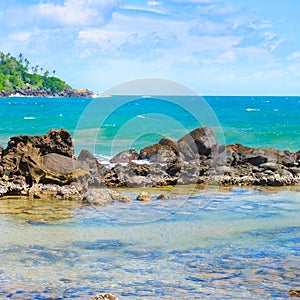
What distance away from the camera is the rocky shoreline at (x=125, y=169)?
741 inches

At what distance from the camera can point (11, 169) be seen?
19734mm

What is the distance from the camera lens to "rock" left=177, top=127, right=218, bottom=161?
25.2 m

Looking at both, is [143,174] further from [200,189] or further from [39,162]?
[39,162]

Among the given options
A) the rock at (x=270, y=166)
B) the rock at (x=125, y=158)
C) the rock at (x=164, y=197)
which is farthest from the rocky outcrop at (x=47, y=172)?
the rock at (x=270, y=166)

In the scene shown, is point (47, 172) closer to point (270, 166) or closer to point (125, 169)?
point (125, 169)

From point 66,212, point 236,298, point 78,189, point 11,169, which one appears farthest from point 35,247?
point 11,169

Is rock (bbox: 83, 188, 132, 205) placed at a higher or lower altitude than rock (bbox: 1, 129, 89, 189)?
lower

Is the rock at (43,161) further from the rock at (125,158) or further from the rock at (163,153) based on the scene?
the rock at (125,158)

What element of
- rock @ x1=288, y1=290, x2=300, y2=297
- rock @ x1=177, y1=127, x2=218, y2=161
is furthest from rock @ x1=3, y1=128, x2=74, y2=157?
rock @ x1=288, y1=290, x2=300, y2=297

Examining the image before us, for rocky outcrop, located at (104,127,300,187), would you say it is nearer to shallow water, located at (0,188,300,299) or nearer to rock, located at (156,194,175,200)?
rock, located at (156,194,175,200)

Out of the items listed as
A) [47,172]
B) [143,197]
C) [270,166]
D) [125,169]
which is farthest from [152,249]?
[270,166]

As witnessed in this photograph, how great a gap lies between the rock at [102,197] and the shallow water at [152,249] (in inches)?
17.6

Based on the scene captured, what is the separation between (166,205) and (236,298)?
308 inches

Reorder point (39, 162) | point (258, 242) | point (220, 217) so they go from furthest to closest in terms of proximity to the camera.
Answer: point (39, 162)
point (220, 217)
point (258, 242)
